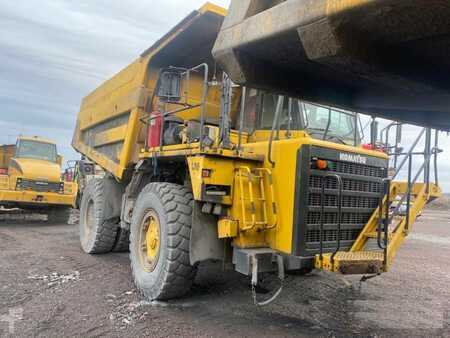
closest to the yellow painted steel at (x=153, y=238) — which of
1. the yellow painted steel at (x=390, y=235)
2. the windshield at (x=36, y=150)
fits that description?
the yellow painted steel at (x=390, y=235)

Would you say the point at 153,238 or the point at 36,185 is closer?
the point at 153,238

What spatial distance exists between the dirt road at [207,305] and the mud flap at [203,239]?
0.58 meters

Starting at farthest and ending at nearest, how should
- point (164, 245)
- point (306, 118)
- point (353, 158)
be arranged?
point (306, 118) < point (164, 245) < point (353, 158)

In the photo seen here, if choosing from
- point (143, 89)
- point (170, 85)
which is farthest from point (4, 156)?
point (170, 85)

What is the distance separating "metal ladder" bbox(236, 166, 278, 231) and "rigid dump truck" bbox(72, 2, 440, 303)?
1cm

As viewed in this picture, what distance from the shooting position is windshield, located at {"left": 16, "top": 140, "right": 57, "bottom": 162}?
13758 mm

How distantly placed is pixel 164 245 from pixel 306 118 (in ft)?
6.91

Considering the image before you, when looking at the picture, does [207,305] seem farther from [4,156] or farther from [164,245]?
[4,156]

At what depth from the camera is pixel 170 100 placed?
17.7ft

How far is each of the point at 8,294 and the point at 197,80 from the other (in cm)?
359

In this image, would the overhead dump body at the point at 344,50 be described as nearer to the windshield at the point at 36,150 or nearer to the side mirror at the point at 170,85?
the side mirror at the point at 170,85

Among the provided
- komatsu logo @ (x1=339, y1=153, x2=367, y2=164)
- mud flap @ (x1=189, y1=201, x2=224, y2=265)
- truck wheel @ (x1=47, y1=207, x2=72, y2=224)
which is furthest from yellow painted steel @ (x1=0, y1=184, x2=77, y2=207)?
komatsu logo @ (x1=339, y1=153, x2=367, y2=164)

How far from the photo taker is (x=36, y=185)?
1241 centimetres

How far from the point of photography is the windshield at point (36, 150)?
13758 millimetres
